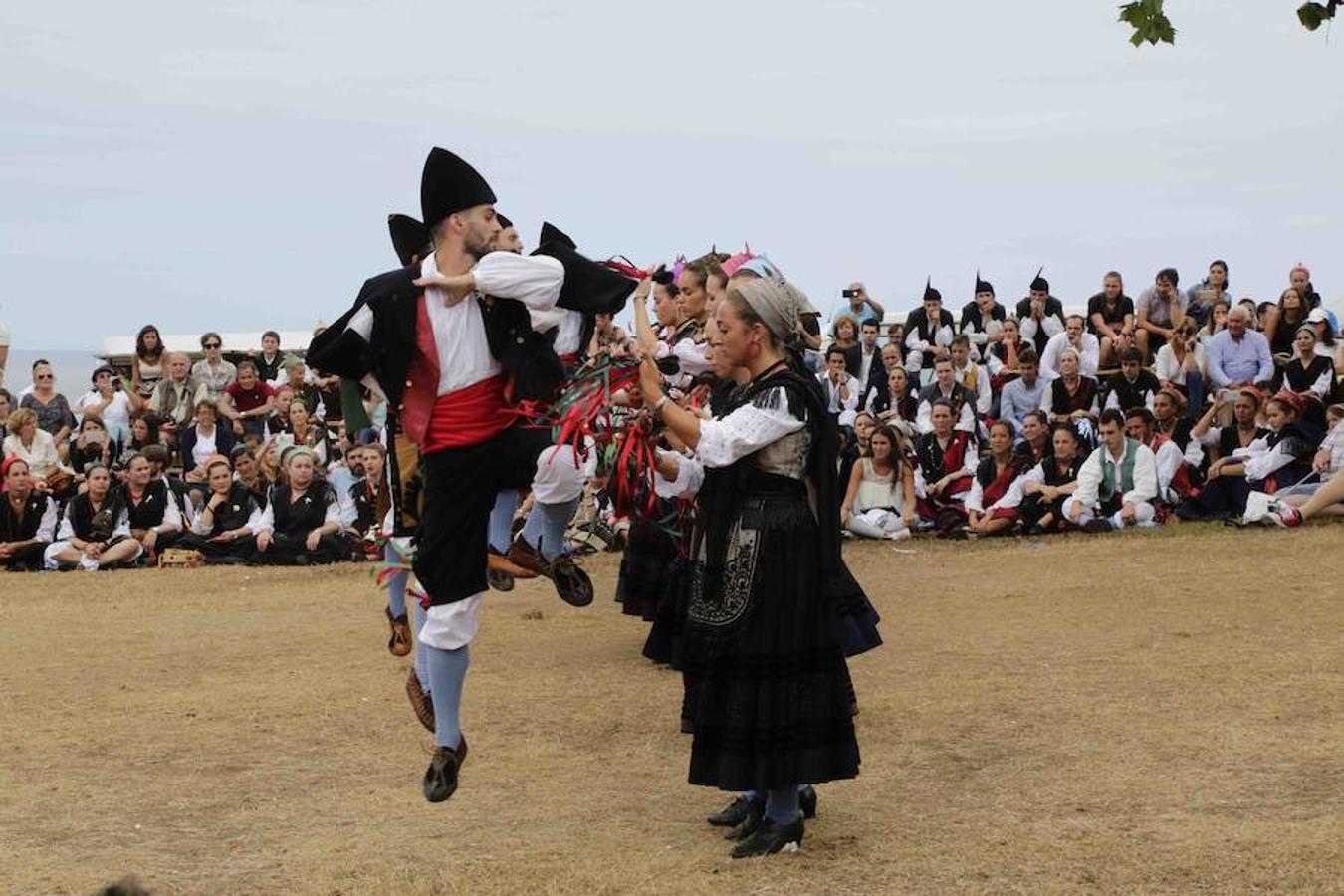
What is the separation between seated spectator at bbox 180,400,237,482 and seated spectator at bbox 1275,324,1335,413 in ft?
29.2

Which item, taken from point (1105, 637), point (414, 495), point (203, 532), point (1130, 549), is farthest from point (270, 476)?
point (414, 495)

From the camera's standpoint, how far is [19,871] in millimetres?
5543

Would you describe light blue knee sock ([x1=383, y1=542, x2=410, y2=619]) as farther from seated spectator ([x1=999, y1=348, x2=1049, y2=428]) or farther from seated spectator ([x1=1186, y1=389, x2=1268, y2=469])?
seated spectator ([x1=999, y1=348, x2=1049, y2=428])

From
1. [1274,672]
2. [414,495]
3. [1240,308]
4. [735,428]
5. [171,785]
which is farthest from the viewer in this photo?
[1240,308]

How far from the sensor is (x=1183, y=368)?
579 inches

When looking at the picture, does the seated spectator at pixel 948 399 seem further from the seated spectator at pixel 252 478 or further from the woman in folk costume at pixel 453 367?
the woman in folk costume at pixel 453 367

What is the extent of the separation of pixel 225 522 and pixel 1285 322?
28.8ft

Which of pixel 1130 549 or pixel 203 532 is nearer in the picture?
pixel 1130 549

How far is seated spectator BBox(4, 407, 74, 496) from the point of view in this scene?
14.7 m

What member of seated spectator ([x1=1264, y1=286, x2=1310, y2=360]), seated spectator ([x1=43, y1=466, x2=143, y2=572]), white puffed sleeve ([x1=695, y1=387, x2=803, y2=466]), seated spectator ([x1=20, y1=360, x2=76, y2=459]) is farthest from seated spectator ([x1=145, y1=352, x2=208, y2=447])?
white puffed sleeve ([x1=695, y1=387, x2=803, y2=466])

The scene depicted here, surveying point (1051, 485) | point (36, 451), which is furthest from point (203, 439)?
point (1051, 485)

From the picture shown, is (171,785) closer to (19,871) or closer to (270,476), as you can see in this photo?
(19,871)

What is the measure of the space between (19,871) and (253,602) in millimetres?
6461

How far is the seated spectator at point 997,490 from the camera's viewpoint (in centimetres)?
1369
